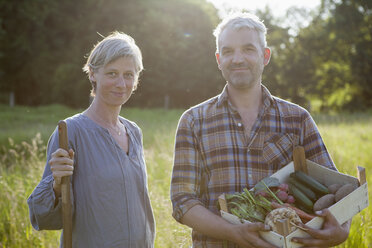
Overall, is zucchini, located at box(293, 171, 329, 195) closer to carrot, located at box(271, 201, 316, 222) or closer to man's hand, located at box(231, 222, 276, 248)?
carrot, located at box(271, 201, 316, 222)

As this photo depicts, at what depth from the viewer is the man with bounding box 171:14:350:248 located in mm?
2307

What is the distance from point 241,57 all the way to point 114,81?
0.88 meters

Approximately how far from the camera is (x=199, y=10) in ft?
94.1

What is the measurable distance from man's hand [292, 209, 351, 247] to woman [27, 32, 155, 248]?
1.17 meters

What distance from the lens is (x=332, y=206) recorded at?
1.91 m

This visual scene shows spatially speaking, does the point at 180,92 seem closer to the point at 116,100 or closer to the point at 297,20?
the point at 297,20

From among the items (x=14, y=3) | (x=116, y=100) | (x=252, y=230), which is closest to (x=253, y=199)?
(x=252, y=230)

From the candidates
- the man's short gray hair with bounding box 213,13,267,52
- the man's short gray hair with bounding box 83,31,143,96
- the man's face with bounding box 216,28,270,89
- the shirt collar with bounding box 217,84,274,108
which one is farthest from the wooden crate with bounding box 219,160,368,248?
the man's short gray hair with bounding box 83,31,143,96

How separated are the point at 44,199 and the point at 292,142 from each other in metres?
1.60

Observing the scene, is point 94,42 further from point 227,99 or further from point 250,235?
point 250,235

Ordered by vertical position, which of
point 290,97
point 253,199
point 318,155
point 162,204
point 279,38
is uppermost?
point 279,38

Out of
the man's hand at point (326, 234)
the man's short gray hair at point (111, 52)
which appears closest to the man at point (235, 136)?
the man's hand at point (326, 234)

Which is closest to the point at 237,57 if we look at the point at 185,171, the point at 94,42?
the point at 185,171

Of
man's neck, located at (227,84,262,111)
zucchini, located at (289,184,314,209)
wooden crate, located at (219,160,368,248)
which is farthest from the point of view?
man's neck, located at (227,84,262,111)
